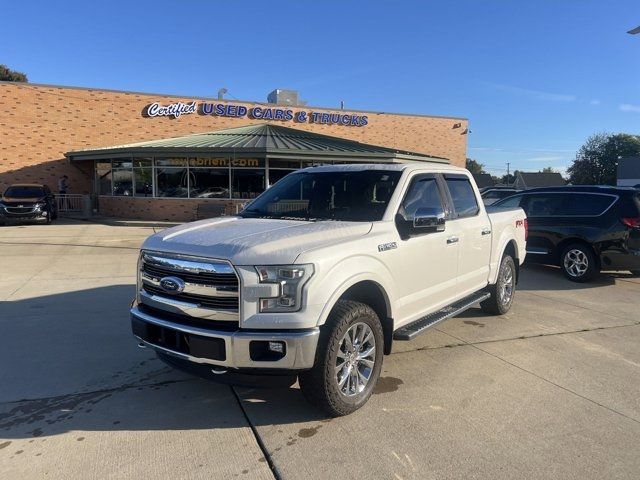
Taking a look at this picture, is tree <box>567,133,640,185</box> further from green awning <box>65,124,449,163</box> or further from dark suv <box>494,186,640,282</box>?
dark suv <box>494,186,640,282</box>

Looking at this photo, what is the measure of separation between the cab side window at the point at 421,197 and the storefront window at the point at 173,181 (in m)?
17.8

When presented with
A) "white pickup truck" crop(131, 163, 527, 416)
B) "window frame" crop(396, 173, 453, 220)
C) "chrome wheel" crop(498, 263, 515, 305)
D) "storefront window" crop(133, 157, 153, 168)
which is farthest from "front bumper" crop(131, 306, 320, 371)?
"storefront window" crop(133, 157, 153, 168)

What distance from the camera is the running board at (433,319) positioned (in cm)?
428

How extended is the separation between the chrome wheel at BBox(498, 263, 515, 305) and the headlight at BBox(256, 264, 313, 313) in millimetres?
4025

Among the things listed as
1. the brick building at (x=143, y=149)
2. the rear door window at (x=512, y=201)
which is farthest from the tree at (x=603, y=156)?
the rear door window at (x=512, y=201)

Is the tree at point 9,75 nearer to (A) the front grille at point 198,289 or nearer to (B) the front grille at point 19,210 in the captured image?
(B) the front grille at point 19,210

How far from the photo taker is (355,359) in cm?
380

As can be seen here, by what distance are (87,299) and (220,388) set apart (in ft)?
12.9

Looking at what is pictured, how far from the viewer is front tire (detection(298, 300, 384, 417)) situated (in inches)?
137

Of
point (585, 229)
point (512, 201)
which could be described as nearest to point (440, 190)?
point (585, 229)

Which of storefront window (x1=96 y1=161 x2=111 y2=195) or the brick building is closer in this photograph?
the brick building

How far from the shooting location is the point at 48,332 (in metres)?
5.66

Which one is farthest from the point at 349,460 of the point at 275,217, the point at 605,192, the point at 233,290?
the point at 605,192

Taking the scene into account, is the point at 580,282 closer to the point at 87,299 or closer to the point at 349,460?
the point at 349,460
